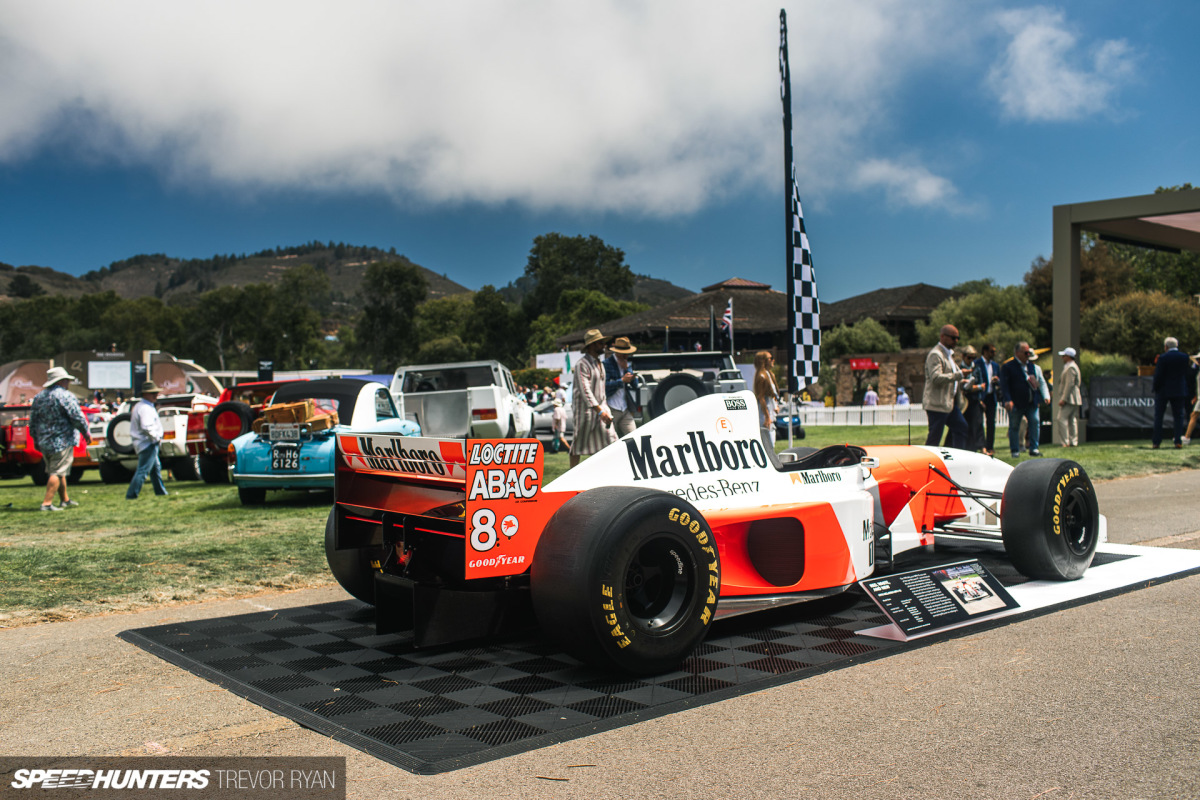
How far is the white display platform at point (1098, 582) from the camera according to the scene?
4.27 metres

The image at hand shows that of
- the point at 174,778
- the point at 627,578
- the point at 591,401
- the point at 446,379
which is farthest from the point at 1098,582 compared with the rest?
the point at 446,379

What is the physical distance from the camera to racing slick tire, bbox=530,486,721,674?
3363 millimetres

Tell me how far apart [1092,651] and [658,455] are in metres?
2.09

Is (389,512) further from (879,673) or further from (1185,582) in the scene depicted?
(1185,582)

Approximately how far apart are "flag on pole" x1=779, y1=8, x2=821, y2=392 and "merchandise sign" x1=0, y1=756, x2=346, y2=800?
32.9 feet

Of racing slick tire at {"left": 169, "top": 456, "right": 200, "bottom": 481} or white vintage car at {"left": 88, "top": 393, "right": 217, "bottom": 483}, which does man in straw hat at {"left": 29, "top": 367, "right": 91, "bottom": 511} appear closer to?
white vintage car at {"left": 88, "top": 393, "right": 217, "bottom": 483}

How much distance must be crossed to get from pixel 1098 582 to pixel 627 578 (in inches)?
126

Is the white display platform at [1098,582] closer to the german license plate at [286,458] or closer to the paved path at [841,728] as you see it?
the paved path at [841,728]

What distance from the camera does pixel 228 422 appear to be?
12156 mm

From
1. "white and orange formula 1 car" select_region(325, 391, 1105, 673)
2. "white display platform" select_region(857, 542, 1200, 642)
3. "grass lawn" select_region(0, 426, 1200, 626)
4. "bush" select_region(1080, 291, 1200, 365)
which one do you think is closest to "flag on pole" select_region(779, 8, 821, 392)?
"grass lawn" select_region(0, 426, 1200, 626)

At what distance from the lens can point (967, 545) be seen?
6445 millimetres

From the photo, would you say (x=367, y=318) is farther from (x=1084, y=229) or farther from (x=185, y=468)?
(x=1084, y=229)

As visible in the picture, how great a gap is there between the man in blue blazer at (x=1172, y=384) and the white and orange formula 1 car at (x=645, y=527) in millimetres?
11141

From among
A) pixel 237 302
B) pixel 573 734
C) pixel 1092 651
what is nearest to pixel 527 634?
pixel 573 734
